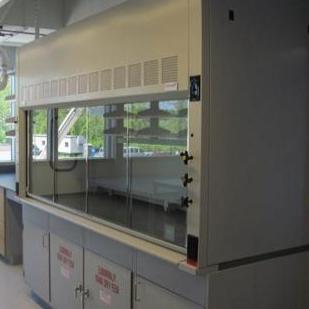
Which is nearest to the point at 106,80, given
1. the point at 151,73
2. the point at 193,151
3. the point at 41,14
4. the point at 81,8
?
the point at 151,73

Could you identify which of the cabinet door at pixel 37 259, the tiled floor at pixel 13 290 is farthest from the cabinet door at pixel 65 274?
the tiled floor at pixel 13 290

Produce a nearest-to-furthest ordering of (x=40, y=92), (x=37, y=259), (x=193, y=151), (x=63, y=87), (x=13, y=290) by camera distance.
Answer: (x=193, y=151) → (x=63, y=87) → (x=40, y=92) → (x=37, y=259) → (x=13, y=290)

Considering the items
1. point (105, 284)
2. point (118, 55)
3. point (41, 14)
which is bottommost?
point (105, 284)

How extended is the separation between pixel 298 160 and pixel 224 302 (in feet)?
2.68

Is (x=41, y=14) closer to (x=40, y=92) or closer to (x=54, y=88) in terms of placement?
(x=40, y=92)

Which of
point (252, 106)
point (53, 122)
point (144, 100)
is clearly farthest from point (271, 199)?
point (53, 122)

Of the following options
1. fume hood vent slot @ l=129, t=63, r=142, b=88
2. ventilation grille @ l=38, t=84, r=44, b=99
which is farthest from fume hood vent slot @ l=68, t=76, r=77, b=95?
fume hood vent slot @ l=129, t=63, r=142, b=88

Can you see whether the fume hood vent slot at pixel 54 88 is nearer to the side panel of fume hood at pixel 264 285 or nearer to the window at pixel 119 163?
the window at pixel 119 163

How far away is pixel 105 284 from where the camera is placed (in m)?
2.87

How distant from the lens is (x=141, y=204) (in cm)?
293

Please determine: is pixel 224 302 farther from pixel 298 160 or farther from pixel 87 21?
pixel 87 21

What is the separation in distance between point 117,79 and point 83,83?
0.43 meters

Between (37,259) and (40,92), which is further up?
(40,92)

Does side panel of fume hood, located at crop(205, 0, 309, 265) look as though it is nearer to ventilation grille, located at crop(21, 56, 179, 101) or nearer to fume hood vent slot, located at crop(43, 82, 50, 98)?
ventilation grille, located at crop(21, 56, 179, 101)
